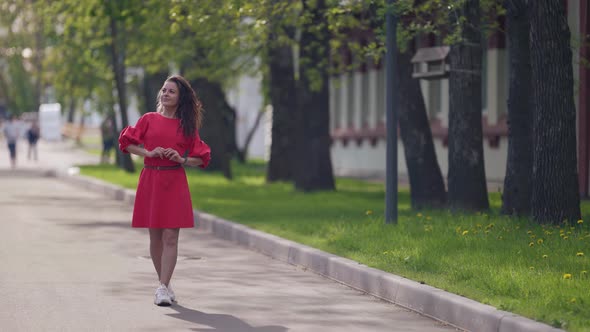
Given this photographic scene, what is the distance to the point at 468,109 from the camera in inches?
677

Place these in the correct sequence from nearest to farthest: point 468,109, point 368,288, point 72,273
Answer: point 368,288
point 72,273
point 468,109

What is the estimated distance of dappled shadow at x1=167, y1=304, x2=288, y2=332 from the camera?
30.0 feet

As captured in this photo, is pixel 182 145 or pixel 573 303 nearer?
pixel 573 303

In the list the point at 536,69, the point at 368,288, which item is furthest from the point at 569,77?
the point at 368,288

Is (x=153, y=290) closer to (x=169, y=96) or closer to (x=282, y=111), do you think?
(x=169, y=96)

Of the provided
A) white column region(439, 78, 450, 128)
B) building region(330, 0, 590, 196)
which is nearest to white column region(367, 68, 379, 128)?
building region(330, 0, 590, 196)

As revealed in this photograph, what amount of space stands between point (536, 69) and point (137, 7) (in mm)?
10556

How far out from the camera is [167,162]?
413 inches

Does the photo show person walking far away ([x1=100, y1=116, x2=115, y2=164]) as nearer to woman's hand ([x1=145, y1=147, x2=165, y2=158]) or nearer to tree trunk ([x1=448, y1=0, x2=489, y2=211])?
tree trunk ([x1=448, y1=0, x2=489, y2=211])

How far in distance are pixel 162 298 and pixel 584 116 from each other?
14028 mm

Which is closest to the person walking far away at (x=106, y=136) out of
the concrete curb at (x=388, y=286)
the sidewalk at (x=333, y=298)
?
the concrete curb at (x=388, y=286)

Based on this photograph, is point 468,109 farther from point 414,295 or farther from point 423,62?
point 414,295

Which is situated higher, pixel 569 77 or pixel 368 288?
pixel 569 77

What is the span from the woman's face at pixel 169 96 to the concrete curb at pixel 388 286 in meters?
2.17
